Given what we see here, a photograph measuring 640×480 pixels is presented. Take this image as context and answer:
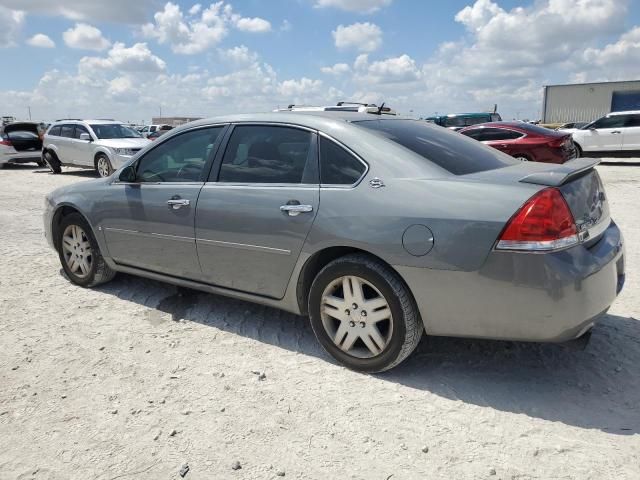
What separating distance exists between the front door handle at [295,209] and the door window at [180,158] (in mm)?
895

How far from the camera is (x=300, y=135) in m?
3.50

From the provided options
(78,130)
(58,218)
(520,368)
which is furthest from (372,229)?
(78,130)

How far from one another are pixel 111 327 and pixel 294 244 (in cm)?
170

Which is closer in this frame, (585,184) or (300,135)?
(585,184)

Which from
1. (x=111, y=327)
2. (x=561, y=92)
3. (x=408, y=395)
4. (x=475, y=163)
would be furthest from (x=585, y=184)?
(x=561, y=92)

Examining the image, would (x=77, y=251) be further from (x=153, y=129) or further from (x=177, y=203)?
(x=153, y=129)

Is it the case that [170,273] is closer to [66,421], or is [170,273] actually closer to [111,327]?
[111,327]

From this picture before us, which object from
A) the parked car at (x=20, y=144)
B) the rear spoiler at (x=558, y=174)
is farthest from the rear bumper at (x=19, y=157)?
the rear spoiler at (x=558, y=174)

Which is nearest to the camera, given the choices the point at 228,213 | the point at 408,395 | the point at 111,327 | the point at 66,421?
the point at 66,421

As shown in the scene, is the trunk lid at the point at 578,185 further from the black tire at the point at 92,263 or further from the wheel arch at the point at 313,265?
the black tire at the point at 92,263

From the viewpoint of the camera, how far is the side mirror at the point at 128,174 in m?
4.32

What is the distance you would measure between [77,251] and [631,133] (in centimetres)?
1677

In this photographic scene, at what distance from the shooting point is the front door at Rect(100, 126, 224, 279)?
12.8ft

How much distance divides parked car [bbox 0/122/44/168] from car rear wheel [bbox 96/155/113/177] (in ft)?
18.9
